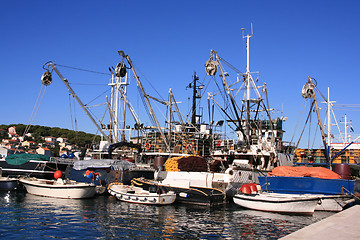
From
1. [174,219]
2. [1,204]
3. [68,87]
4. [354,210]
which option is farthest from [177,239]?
[68,87]

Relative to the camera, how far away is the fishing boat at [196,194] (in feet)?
90.1

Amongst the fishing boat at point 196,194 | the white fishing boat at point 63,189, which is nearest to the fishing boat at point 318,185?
the fishing boat at point 196,194

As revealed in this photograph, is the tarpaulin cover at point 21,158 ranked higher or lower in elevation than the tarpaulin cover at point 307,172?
higher

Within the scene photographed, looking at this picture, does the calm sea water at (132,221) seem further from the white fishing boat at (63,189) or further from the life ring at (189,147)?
the life ring at (189,147)

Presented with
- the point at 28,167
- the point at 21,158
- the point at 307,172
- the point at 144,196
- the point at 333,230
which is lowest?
the point at 144,196

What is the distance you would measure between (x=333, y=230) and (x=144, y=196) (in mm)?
18595

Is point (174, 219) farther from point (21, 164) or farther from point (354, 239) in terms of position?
point (21, 164)

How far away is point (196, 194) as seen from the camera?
2778cm

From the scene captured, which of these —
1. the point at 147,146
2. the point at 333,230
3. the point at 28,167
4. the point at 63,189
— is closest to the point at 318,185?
the point at 333,230

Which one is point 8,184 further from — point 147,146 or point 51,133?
point 51,133

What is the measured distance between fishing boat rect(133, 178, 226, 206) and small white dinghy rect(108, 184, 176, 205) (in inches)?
32.0

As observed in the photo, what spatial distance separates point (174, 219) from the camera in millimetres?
21344

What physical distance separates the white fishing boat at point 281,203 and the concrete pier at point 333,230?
436 inches

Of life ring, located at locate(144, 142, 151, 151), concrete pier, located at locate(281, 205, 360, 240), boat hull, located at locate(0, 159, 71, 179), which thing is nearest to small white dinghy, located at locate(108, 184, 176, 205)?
boat hull, located at locate(0, 159, 71, 179)
